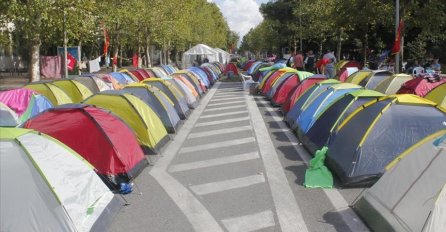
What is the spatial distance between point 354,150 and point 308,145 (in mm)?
2559

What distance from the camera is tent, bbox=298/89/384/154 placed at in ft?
30.1

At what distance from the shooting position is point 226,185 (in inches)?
314

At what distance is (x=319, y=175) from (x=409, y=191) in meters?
2.48

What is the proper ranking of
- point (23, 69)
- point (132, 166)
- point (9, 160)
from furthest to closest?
point (23, 69) < point (132, 166) < point (9, 160)

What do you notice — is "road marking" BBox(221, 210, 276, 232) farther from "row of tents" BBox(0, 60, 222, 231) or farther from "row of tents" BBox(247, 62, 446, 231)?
"row of tents" BBox(0, 60, 222, 231)

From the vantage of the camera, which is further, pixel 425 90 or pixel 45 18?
pixel 45 18

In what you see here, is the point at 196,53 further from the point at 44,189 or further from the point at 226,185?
the point at 44,189

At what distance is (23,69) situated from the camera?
147ft

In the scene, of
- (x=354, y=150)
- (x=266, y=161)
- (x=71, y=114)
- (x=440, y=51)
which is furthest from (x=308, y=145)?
(x=440, y=51)

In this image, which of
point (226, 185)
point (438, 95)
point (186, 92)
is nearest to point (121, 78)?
point (186, 92)

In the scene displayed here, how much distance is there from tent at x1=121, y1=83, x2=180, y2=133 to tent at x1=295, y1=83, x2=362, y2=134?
10.6 ft

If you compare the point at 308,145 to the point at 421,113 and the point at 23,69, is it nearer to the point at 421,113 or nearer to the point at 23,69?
the point at 421,113

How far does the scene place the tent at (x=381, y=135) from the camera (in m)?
7.60

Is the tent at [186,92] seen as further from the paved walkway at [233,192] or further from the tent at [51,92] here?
the paved walkway at [233,192]
